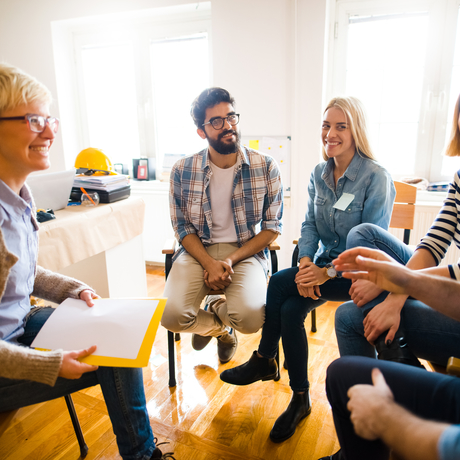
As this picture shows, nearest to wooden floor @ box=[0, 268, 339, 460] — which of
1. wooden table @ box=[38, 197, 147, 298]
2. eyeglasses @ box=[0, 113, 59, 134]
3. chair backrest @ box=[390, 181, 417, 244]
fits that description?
wooden table @ box=[38, 197, 147, 298]

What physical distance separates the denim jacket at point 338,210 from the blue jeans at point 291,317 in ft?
0.65

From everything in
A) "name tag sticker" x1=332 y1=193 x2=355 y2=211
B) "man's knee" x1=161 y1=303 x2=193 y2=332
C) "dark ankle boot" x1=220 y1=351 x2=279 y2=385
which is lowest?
"dark ankle boot" x1=220 y1=351 x2=279 y2=385

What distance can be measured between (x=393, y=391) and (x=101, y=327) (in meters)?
0.79

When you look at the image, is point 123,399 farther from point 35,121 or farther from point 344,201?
point 344,201

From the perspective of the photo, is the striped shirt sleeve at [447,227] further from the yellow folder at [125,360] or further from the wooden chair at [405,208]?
the yellow folder at [125,360]

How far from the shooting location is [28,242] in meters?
1.11

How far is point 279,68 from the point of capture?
2596 mm

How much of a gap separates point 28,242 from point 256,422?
1.12 metres

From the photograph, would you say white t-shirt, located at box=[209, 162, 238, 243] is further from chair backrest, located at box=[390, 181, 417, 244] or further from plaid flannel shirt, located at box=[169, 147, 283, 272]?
chair backrest, located at box=[390, 181, 417, 244]

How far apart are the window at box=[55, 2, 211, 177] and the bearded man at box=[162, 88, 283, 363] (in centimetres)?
155

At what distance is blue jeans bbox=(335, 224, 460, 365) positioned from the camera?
104cm

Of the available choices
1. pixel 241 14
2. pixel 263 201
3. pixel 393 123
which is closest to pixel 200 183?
pixel 263 201

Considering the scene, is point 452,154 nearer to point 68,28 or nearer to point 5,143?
point 5,143

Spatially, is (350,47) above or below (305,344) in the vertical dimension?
above
